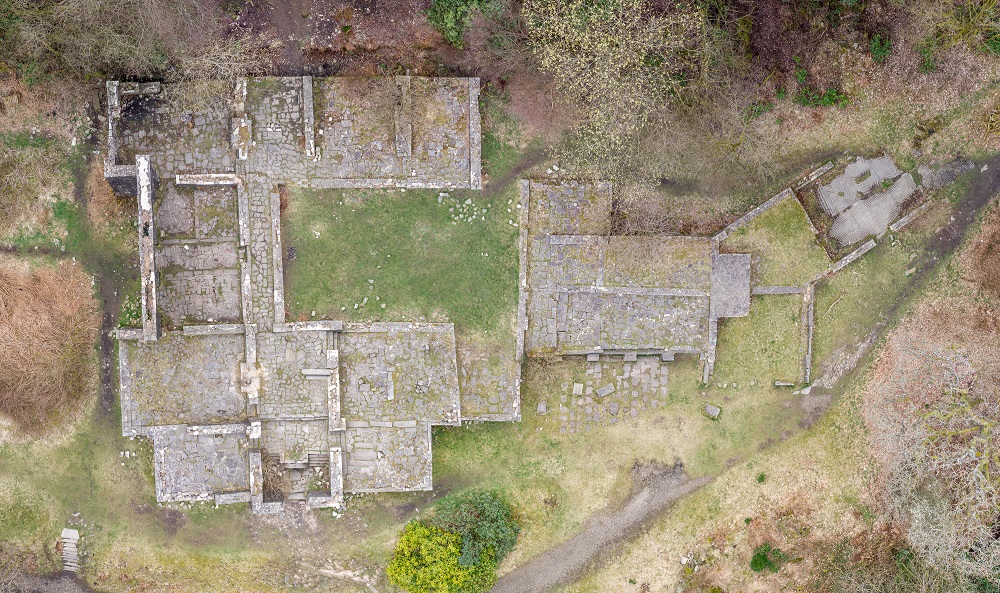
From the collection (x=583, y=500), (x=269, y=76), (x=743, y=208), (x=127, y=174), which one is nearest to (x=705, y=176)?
(x=743, y=208)

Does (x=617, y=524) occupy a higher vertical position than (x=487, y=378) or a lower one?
lower

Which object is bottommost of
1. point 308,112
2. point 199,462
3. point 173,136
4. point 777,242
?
point 199,462

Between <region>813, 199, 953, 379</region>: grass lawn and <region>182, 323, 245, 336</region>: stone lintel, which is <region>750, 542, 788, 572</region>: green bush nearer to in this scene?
<region>813, 199, 953, 379</region>: grass lawn

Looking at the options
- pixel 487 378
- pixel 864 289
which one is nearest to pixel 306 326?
pixel 487 378

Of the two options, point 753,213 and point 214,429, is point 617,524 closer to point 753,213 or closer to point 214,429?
point 753,213

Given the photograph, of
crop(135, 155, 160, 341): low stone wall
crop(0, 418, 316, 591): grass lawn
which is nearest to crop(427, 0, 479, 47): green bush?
crop(135, 155, 160, 341): low stone wall

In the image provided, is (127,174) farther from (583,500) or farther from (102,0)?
(583,500)

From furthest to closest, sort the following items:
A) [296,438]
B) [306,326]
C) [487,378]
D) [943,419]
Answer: [943,419] < [487,378] < [296,438] < [306,326]
